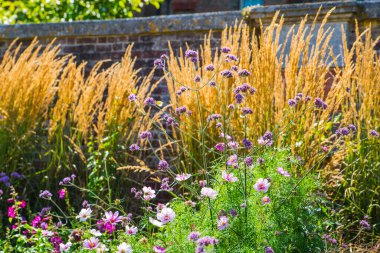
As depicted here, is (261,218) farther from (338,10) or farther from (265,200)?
(338,10)

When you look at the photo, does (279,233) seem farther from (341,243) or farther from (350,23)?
(350,23)

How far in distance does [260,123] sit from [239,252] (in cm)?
166

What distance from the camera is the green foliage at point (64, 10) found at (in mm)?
11891

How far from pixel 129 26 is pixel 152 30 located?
0.27 m

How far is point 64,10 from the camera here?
11.9 metres

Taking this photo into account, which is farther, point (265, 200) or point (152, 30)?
point (152, 30)

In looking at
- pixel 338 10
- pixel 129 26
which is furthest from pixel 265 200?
pixel 129 26

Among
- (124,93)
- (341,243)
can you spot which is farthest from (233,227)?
(124,93)

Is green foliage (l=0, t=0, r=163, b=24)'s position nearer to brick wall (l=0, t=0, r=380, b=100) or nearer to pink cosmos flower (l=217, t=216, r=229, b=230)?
brick wall (l=0, t=0, r=380, b=100)

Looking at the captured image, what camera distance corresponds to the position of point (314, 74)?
5.41 m

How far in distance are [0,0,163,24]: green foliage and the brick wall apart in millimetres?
3697

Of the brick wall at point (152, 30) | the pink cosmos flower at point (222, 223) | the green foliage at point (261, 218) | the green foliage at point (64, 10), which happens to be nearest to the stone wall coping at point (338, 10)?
the brick wall at point (152, 30)

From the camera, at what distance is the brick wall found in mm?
6535

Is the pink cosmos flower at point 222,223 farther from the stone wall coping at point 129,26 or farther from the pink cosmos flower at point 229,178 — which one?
the stone wall coping at point 129,26
